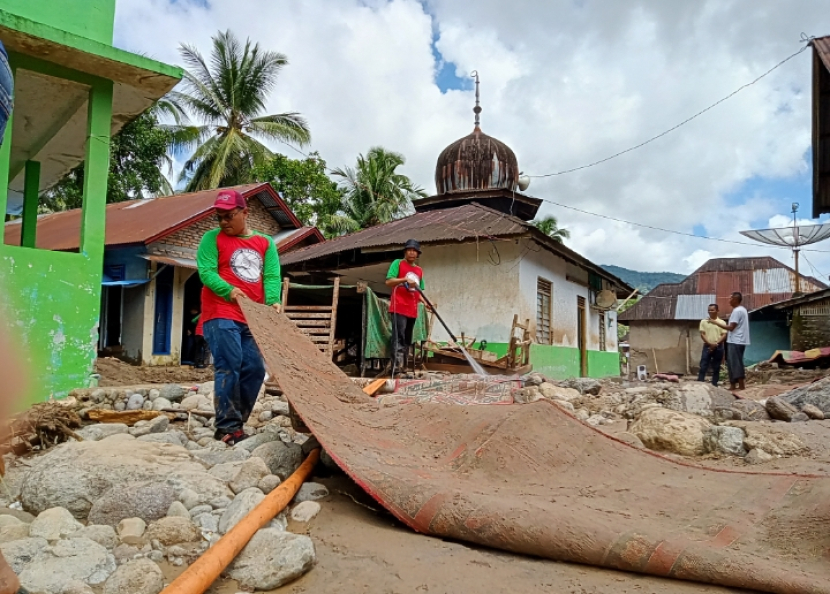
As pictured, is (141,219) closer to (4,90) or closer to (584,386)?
(584,386)

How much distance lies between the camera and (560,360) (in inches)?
480

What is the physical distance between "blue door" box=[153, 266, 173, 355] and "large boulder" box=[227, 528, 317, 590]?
1201cm

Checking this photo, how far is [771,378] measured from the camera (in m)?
12.3

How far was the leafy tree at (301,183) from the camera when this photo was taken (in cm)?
1889

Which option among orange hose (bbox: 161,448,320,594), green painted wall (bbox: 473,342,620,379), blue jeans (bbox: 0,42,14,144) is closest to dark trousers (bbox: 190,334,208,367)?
green painted wall (bbox: 473,342,620,379)

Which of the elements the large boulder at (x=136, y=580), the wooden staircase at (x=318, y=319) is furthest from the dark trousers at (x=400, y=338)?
the large boulder at (x=136, y=580)

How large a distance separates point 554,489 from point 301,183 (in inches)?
702

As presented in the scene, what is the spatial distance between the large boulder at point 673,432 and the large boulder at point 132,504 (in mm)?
2993

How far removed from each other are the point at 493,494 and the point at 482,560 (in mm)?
417

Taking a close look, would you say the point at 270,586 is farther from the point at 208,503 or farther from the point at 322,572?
the point at 208,503

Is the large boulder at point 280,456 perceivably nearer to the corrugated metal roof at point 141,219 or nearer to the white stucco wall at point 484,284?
the white stucco wall at point 484,284

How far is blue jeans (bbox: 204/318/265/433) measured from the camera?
331cm

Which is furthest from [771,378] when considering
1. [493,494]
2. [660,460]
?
[493,494]

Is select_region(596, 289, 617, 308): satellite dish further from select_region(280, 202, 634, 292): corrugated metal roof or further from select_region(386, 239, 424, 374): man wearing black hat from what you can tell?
select_region(386, 239, 424, 374): man wearing black hat
